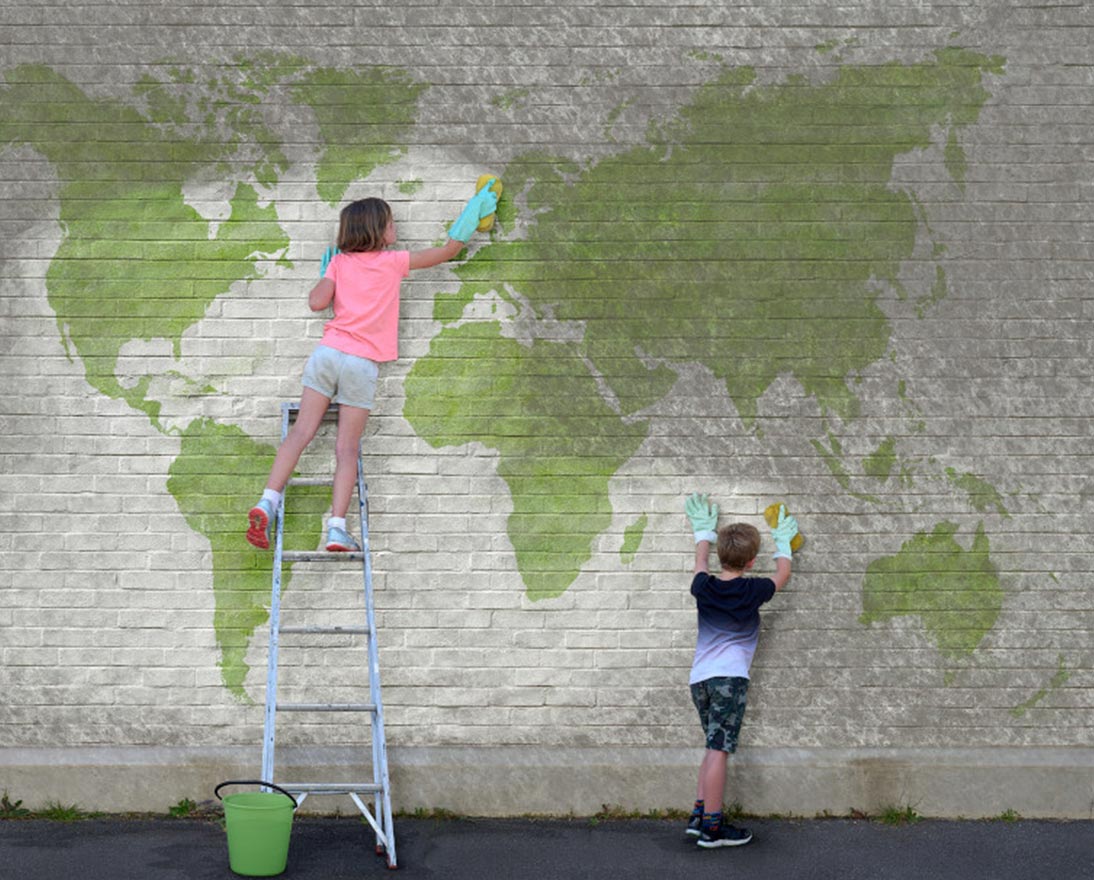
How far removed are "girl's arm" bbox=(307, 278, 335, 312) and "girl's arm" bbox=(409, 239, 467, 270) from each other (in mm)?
Answer: 397

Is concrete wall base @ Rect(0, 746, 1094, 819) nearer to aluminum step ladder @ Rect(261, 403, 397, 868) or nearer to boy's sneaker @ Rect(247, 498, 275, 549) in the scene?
aluminum step ladder @ Rect(261, 403, 397, 868)

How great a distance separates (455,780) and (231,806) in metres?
1.29

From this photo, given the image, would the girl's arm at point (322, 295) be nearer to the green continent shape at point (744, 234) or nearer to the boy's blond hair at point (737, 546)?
the green continent shape at point (744, 234)

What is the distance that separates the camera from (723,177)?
6.57 meters

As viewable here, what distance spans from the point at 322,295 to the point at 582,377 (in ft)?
4.14

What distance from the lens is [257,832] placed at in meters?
5.45

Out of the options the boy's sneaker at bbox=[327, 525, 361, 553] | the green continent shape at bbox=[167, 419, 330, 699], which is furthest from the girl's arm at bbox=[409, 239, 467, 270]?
the boy's sneaker at bbox=[327, 525, 361, 553]

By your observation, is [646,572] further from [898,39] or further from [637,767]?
[898,39]

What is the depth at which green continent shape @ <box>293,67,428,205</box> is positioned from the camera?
652 centimetres

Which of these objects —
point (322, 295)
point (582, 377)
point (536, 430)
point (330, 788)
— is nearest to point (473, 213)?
point (322, 295)

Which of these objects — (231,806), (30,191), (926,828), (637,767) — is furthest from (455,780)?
(30,191)

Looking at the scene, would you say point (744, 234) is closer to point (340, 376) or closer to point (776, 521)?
point (776, 521)

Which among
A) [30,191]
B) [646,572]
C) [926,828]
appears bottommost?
[926,828]

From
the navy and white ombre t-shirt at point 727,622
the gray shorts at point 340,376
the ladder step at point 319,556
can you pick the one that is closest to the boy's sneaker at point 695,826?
the navy and white ombre t-shirt at point 727,622
